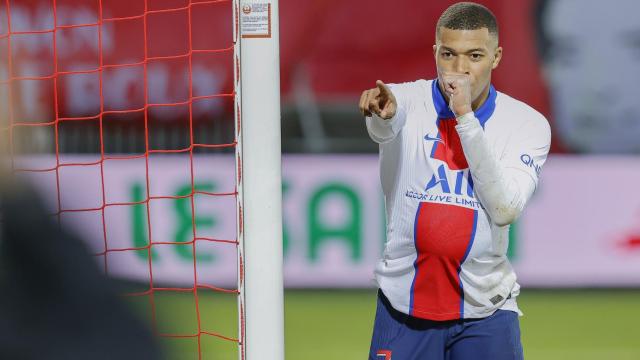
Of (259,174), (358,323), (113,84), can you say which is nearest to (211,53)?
(113,84)

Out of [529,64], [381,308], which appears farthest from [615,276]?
[381,308]

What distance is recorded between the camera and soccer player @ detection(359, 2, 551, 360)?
6.98 ft

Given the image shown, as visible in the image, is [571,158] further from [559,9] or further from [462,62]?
[462,62]

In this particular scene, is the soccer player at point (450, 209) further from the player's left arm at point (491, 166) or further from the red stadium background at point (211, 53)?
the red stadium background at point (211, 53)

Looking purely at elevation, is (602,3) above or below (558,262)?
above

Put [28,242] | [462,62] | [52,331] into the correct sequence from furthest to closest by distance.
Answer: [28,242]
[52,331]
[462,62]

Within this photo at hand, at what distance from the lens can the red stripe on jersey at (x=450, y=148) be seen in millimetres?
2168

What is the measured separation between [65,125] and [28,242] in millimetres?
1917

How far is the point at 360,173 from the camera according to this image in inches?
207

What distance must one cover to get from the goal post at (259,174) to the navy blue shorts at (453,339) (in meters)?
0.28

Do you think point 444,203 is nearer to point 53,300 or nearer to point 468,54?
point 468,54

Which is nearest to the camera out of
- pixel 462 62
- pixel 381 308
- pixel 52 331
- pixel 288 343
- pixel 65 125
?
pixel 462 62

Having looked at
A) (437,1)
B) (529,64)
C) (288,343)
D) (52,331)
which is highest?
(437,1)

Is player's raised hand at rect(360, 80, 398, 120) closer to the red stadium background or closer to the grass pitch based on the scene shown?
the grass pitch
